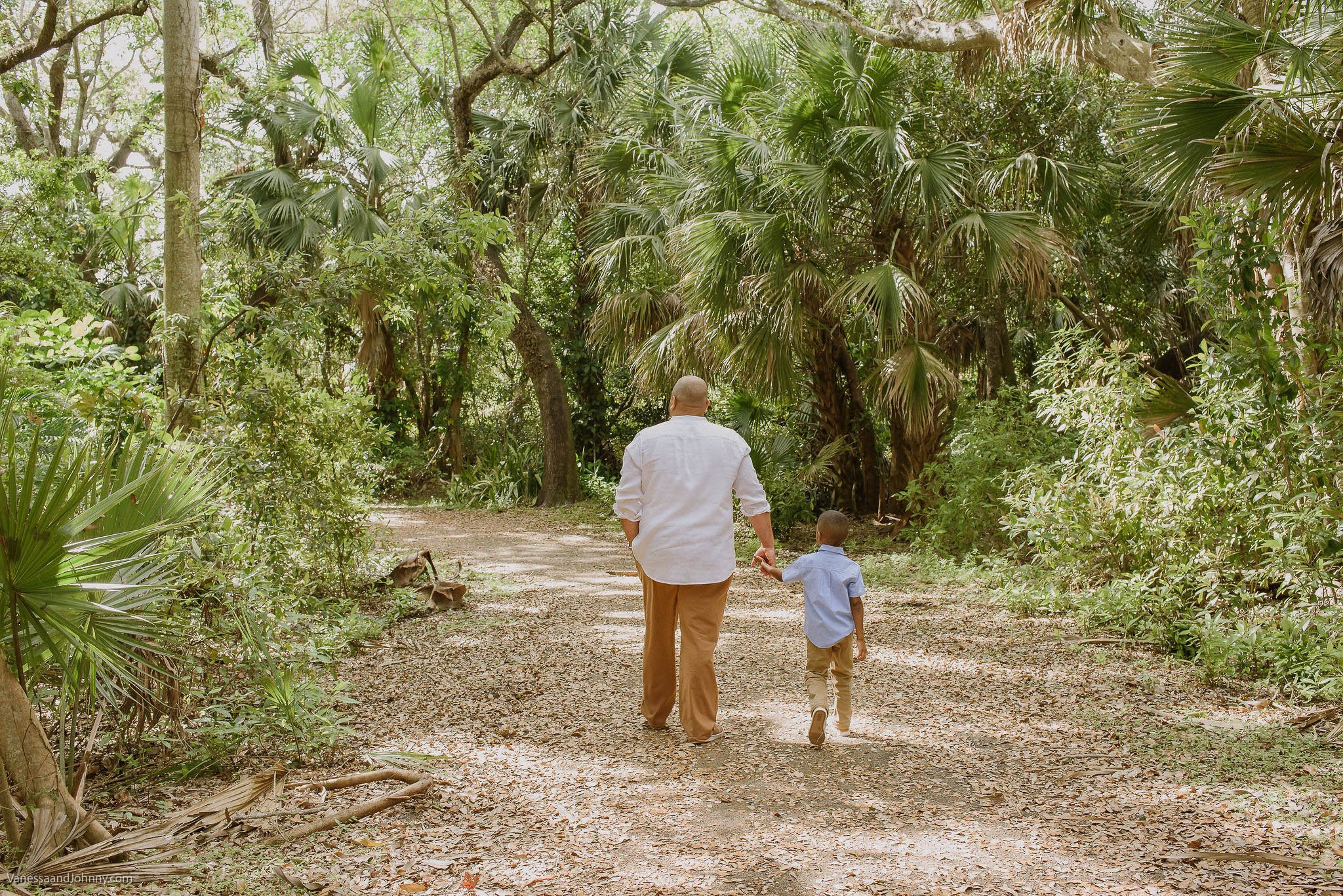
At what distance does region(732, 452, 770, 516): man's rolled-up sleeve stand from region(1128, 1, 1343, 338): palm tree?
3.08 metres

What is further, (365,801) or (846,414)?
(846,414)

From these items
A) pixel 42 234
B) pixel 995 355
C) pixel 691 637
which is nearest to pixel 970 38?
pixel 995 355

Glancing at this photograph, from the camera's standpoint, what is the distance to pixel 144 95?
854 inches

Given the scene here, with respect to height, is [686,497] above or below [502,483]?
above

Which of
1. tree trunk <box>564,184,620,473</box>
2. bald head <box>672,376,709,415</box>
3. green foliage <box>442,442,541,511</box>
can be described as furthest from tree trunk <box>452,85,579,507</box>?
bald head <box>672,376,709,415</box>

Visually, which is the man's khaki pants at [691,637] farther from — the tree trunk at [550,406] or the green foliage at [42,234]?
the tree trunk at [550,406]

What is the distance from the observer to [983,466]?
378 inches

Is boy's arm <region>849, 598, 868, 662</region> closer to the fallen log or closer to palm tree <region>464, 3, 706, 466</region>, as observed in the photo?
the fallen log

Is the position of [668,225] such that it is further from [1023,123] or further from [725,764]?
[725,764]

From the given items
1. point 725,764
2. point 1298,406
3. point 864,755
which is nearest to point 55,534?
point 725,764

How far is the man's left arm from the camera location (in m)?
4.70

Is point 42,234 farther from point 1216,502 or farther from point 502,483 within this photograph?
point 1216,502

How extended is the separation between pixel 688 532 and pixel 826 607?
Answer: 74 cm

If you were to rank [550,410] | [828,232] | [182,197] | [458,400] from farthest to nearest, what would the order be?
[458,400]
[550,410]
[828,232]
[182,197]
